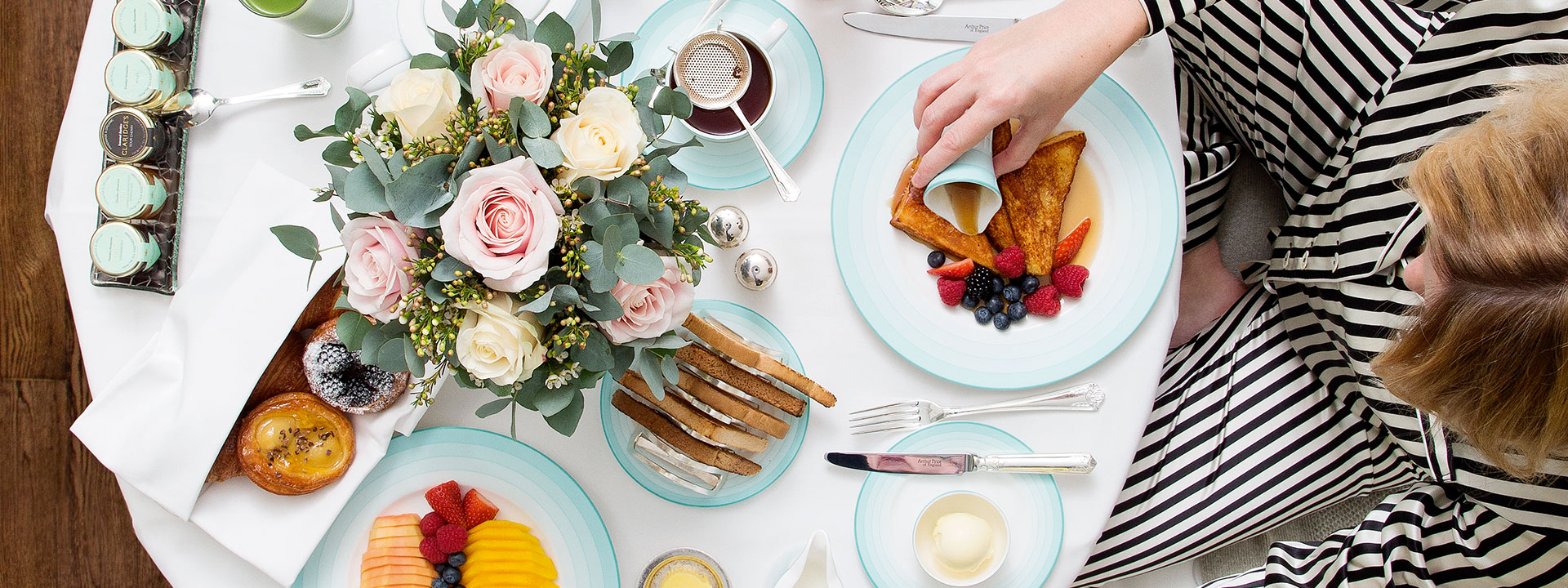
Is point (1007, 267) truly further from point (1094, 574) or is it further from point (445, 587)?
point (445, 587)

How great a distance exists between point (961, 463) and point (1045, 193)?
1.32ft

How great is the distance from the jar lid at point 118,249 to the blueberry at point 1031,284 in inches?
48.8


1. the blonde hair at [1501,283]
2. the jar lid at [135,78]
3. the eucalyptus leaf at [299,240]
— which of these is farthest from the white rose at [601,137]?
the blonde hair at [1501,283]

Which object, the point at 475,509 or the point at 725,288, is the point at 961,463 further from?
the point at 475,509

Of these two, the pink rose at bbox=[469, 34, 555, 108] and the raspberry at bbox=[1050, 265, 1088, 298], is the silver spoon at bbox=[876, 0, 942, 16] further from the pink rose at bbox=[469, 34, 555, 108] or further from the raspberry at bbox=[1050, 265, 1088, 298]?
the pink rose at bbox=[469, 34, 555, 108]

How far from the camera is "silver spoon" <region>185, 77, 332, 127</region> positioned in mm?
1187

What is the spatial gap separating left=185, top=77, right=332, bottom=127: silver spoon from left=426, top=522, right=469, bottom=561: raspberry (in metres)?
0.65

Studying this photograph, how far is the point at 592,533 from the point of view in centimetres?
119

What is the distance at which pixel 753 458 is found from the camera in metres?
1.20

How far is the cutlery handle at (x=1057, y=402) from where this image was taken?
1.17 metres

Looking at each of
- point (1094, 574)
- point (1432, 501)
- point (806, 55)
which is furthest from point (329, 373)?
point (1432, 501)

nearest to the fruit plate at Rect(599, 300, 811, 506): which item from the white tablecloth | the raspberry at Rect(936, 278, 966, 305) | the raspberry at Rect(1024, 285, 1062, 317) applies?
the white tablecloth

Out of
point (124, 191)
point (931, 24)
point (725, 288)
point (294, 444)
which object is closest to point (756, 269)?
point (725, 288)

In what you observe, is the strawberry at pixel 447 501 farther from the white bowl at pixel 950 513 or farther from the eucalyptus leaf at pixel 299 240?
the white bowl at pixel 950 513
